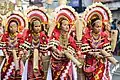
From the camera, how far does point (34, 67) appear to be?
24.3ft

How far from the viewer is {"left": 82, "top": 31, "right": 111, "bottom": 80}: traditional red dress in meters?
7.48

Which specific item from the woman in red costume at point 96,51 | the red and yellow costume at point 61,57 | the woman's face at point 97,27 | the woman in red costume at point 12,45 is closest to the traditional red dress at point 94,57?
the woman in red costume at point 96,51

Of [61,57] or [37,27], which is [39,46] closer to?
[37,27]

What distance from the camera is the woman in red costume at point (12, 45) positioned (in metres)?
8.42

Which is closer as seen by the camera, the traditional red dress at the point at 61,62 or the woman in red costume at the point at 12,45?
the traditional red dress at the point at 61,62

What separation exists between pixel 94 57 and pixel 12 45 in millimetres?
1752

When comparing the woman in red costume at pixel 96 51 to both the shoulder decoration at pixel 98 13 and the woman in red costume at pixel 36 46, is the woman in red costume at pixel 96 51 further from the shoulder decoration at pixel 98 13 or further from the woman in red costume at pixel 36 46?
the woman in red costume at pixel 36 46

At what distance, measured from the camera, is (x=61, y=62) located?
7359 mm

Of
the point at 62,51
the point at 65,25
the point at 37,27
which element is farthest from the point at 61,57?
the point at 37,27

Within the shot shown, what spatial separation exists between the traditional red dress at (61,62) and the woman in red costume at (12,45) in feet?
3.55

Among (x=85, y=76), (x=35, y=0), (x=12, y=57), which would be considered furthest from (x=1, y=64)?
(x=35, y=0)

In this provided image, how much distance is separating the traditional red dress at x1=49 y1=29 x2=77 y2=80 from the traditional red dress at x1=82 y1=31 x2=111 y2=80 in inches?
9.0

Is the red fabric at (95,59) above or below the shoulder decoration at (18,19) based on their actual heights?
below

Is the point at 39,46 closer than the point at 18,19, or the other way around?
the point at 39,46
